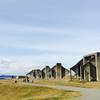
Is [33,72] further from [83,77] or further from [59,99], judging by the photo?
[59,99]

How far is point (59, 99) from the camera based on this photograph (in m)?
34.0

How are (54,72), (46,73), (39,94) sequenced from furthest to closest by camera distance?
1. (46,73)
2. (54,72)
3. (39,94)

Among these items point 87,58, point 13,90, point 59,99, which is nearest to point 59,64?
point 87,58

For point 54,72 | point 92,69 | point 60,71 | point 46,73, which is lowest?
point 46,73

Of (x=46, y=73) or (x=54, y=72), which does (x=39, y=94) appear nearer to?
(x=54, y=72)

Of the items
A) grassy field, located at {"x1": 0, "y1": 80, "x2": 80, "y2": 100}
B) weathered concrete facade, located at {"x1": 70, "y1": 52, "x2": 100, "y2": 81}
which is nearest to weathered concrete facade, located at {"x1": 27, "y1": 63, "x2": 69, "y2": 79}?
weathered concrete facade, located at {"x1": 70, "y1": 52, "x2": 100, "y2": 81}

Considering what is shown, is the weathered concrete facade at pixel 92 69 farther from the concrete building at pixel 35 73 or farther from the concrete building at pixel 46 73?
the concrete building at pixel 35 73

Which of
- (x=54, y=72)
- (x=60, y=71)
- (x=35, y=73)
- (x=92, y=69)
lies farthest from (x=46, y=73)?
(x=92, y=69)

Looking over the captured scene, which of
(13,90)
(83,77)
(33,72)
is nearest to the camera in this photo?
(13,90)

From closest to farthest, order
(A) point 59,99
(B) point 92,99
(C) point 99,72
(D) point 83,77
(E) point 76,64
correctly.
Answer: (B) point 92,99, (A) point 59,99, (C) point 99,72, (D) point 83,77, (E) point 76,64

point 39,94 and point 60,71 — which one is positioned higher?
point 60,71

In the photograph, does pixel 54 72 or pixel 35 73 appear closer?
pixel 54 72

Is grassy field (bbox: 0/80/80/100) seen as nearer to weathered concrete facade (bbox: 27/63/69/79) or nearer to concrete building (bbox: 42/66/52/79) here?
weathered concrete facade (bbox: 27/63/69/79)

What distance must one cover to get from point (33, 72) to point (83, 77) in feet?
229
